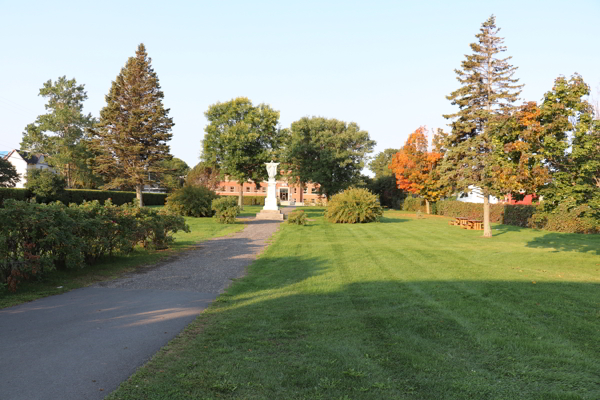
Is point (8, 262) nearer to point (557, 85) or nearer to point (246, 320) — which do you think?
point (246, 320)

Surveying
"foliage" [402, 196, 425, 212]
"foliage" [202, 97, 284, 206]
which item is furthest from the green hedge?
"foliage" [402, 196, 425, 212]

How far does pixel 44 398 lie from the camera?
310 centimetres

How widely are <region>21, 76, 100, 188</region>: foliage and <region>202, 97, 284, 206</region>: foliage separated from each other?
17.7 m

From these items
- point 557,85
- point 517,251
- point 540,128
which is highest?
point 557,85

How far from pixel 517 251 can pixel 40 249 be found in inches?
539

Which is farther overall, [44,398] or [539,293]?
[539,293]

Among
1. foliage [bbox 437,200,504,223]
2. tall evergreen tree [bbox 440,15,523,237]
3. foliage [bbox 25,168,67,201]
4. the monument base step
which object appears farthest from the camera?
foliage [bbox 25,168,67,201]

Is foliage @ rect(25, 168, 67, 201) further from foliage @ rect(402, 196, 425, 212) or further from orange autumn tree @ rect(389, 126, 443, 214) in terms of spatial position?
foliage @ rect(402, 196, 425, 212)

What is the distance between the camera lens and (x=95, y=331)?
4.77 metres

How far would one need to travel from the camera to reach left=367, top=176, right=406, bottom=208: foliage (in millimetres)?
59781

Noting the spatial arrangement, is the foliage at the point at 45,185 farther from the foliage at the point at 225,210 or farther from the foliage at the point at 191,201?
the foliage at the point at 225,210

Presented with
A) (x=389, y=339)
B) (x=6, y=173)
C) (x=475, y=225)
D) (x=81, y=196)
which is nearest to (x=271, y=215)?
(x=475, y=225)

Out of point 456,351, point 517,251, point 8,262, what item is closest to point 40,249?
point 8,262

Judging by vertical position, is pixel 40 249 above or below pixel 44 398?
above
